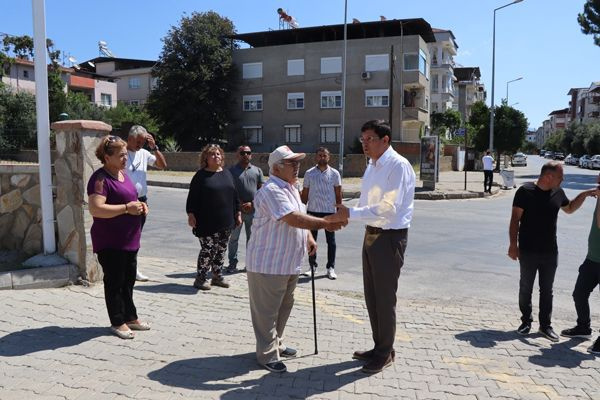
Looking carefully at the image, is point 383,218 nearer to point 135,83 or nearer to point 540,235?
point 540,235

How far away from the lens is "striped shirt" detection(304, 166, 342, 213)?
7359 mm

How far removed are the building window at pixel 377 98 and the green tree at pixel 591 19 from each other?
1493cm

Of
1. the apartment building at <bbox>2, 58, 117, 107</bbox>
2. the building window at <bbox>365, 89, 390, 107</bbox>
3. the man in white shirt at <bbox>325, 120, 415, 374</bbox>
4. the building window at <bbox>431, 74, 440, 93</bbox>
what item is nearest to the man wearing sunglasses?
the man in white shirt at <bbox>325, 120, 415, 374</bbox>

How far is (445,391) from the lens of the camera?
3771mm

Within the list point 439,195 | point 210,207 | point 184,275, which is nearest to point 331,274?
point 184,275

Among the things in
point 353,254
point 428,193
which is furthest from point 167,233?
point 428,193

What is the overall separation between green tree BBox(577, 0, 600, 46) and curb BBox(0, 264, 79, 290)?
41.2 meters

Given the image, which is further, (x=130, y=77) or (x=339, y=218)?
(x=130, y=77)

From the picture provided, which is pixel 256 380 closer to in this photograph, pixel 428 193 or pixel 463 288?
pixel 463 288

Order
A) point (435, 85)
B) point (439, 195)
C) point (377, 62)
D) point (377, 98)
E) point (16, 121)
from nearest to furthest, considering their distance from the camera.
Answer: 1. point (16, 121)
2. point (439, 195)
3. point (377, 62)
4. point (377, 98)
5. point (435, 85)

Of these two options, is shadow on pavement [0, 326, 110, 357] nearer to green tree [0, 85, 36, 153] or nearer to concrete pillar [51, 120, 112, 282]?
concrete pillar [51, 120, 112, 282]

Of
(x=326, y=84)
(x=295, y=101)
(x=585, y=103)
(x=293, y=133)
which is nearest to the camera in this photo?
(x=326, y=84)

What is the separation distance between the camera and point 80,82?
5966cm

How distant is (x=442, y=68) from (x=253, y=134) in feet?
94.1
